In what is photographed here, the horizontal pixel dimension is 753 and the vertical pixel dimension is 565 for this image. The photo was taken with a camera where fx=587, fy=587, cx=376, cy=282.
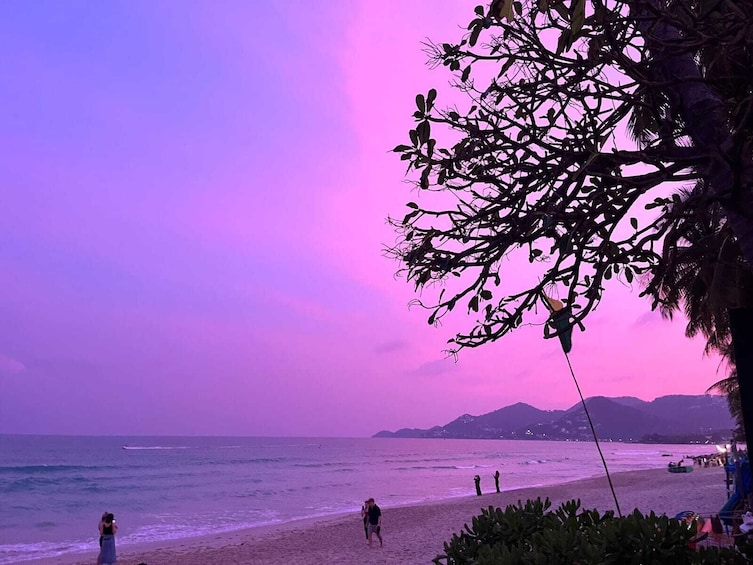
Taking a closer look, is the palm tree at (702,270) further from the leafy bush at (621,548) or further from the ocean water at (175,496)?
the ocean water at (175,496)

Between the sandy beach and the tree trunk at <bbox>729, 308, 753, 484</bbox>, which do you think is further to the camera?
the sandy beach

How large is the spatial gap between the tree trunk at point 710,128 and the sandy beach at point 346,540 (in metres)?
13.0

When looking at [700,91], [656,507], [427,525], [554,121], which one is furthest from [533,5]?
[656,507]

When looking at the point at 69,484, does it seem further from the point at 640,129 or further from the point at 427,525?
the point at 640,129

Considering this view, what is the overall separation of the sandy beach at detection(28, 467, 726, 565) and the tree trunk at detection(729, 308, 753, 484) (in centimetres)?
1041

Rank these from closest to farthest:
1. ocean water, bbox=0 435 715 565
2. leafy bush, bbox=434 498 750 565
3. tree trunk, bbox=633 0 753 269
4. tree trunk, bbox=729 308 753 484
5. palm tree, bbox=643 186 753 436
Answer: leafy bush, bbox=434 498 750 565 → tree trunk, bbox=633 0 753 269 → palm tree, bbox=643 186 753 436 → tree trunk, bbox=729 308 753 484 → ocean water, bbox=0 435 715 565

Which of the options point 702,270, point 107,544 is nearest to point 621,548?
point 702,270

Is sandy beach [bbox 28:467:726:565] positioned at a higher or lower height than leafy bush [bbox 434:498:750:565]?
lower

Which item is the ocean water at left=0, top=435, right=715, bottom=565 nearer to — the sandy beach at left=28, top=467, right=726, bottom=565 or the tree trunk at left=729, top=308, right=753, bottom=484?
the sandy beach at left=28, top=467, right=726, bottom=565

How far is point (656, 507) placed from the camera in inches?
913

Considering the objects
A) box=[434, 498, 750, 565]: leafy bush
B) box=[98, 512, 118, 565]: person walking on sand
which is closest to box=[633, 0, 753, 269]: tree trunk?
box=[434, 498, 750, 565]: leafy bush

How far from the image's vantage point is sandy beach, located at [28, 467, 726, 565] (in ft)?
55.0

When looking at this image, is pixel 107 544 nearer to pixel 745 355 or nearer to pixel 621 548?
pixel 621 548

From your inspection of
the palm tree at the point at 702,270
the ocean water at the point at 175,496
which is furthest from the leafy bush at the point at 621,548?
the ocean water at the point at 175,496
